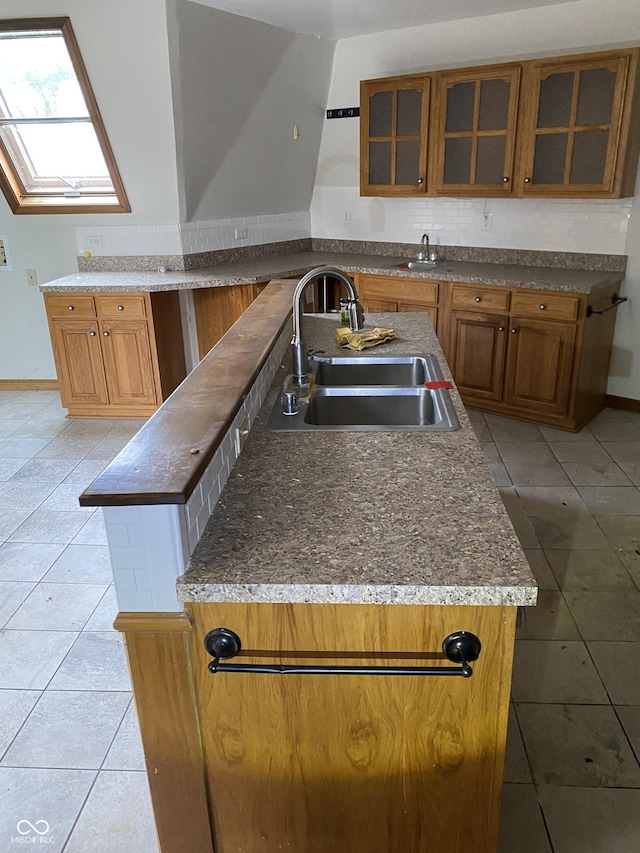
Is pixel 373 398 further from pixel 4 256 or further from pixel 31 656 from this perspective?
pixel 4 256

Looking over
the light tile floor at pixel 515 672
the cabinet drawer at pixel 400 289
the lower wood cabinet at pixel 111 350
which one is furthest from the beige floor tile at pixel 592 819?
the lower wood cabinet at pixel 111 350

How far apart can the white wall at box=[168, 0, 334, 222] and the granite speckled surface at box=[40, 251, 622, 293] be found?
0.46 m

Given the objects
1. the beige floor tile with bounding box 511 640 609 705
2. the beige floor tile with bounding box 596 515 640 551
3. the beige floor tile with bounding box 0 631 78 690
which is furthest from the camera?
the beige floor tile with bounding box 596 515 640 551

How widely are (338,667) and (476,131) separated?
3.78 meters

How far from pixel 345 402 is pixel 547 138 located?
104 inches

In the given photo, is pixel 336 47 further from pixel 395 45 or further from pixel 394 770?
pixel 394 770

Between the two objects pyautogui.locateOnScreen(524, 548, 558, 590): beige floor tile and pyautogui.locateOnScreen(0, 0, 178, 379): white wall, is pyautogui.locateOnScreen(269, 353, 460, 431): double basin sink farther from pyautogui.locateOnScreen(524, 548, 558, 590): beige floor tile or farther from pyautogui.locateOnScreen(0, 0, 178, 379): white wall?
pyautogui.locateOnScreen(0, 0, 178, 379): white wall

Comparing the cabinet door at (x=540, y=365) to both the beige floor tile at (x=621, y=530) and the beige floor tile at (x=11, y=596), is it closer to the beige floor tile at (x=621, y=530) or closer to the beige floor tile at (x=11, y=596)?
the beige floor tile at (x=621, y=530)

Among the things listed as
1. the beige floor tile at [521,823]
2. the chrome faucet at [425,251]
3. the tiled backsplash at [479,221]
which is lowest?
the beige floor tile at [521,823]

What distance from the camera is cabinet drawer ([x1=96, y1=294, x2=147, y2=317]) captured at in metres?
4.15

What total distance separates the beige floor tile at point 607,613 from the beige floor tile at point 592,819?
0.64 m

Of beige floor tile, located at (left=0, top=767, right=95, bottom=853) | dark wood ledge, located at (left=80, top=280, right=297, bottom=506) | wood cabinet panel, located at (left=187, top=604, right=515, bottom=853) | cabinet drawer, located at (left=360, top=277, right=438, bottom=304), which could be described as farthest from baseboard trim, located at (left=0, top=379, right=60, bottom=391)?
wood cabinet panel, located at (left=187, top=604, right=515, bottom=853)

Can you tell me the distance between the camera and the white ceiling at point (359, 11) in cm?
371

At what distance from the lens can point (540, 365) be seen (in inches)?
158
